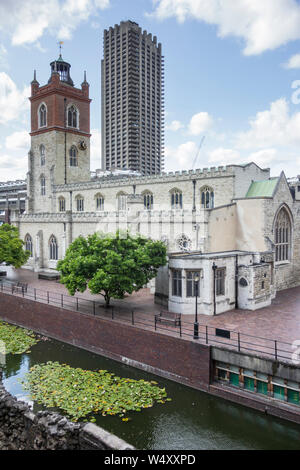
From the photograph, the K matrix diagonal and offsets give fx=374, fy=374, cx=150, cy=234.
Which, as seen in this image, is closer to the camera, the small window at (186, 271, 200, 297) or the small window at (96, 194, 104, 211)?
the small window at (186, 271, 200, 297)

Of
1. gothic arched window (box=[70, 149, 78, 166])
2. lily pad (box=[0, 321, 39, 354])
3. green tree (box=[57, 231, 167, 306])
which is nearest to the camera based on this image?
green tree (box=[57, 231, 167, 306])

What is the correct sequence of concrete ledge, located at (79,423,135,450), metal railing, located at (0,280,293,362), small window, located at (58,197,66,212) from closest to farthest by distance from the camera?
concrete ledge, located at (79,423,135,450) → metal railing, located at (0,280,293,362) → small window, located at (58,197,66,212)

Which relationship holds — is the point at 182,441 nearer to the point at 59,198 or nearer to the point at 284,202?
the point at 284,202

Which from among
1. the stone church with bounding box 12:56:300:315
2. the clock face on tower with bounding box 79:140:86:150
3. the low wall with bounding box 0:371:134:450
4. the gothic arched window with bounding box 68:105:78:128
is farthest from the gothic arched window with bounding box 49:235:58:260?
the low wall with bounding box 0:371:134:450

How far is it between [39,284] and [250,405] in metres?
25.3

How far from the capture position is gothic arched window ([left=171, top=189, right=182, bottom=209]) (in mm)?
40659

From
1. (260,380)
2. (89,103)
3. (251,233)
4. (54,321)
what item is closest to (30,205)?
(89,103)

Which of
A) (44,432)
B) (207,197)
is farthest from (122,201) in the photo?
(44,432)

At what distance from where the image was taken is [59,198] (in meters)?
53.2

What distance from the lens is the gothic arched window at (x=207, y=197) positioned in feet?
124

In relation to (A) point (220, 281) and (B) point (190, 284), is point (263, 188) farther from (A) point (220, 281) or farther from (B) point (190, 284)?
(B) point (190, 284)

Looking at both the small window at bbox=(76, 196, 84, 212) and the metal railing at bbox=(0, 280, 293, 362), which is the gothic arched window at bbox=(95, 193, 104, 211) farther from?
the metal railing at bbox=(0, 280, 293, 362)

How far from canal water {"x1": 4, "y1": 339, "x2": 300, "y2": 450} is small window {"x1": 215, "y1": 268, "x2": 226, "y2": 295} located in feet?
27.4

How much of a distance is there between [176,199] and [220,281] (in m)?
16.7
